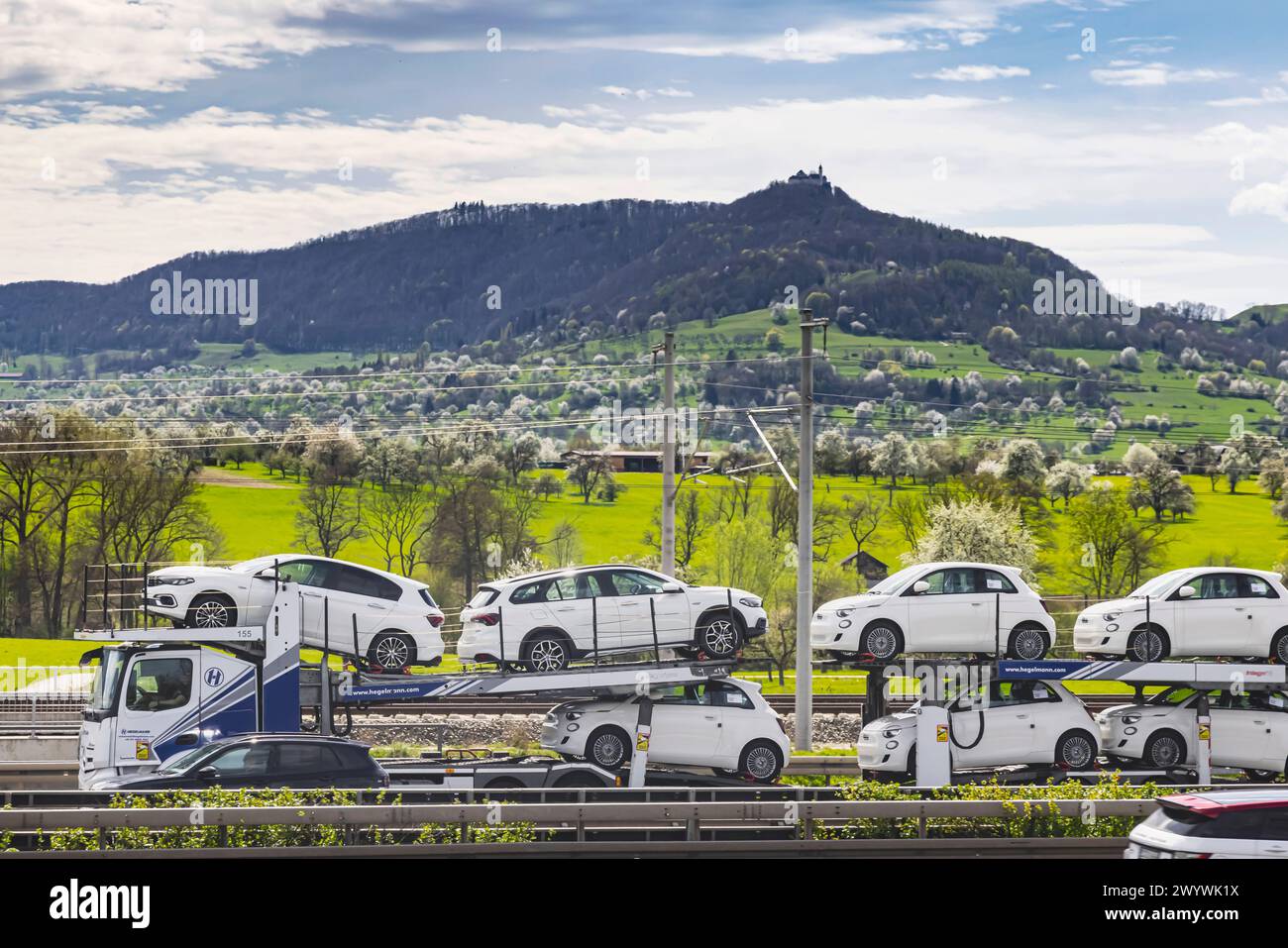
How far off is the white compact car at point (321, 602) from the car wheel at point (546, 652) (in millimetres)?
1432

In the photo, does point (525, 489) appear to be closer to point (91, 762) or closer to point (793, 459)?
point (793, 459)

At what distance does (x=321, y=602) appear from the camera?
18203 millimetres

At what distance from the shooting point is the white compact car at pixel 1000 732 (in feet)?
61.0

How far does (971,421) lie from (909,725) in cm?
12554

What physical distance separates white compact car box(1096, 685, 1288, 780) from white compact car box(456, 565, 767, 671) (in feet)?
18.7

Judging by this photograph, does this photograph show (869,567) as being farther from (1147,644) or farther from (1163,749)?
(1147,644)

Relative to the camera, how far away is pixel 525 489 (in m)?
82.6

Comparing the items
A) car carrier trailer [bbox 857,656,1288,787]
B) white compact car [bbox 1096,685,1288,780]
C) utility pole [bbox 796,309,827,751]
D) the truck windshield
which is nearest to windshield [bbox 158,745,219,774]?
the truck windshield

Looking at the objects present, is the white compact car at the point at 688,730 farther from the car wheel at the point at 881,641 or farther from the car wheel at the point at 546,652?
the car wheel at the point at 881,641

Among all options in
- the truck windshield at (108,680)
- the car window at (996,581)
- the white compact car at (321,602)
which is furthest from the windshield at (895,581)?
the truck windshield at (108,680)

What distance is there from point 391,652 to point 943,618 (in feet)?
25.1

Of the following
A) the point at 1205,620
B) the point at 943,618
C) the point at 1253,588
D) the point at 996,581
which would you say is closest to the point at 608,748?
the point at 943,618

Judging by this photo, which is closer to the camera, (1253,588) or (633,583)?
(633,583)
